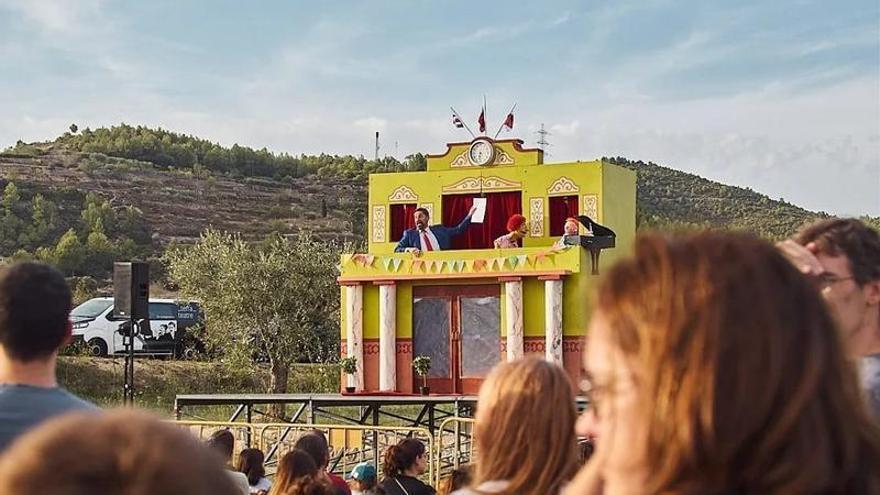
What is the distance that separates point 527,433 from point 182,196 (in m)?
71.3

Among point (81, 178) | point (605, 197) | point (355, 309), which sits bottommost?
point (355, 309)

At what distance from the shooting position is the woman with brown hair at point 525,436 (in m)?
3.09

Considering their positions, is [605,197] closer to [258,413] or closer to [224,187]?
[258,413]

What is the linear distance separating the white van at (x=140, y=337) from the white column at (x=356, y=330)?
41.1ft

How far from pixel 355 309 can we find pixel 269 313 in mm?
10100

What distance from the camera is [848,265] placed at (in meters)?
3.49

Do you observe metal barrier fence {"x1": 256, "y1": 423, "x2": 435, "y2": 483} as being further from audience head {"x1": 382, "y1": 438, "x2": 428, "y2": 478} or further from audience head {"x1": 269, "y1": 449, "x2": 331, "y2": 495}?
audience head {"x1": 269, "y1": 449, "x2": 331, "y2": 495}

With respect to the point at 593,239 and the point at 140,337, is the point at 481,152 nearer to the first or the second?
the point at 593,239

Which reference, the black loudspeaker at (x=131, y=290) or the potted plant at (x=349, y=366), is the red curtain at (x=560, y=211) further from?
the black loudspeaker at (x=131, y=290)

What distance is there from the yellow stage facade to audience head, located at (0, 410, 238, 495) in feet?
61.3

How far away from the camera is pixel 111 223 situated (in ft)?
201

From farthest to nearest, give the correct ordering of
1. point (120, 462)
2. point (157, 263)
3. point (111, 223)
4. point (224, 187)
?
1. point (224, 187)
2. point (111, 223)
3. point (157, 263)
4. point (120, 462)

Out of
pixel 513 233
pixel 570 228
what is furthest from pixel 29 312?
pixel 513 233

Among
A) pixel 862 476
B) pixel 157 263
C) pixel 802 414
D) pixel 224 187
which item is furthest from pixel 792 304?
pixel 224 187
